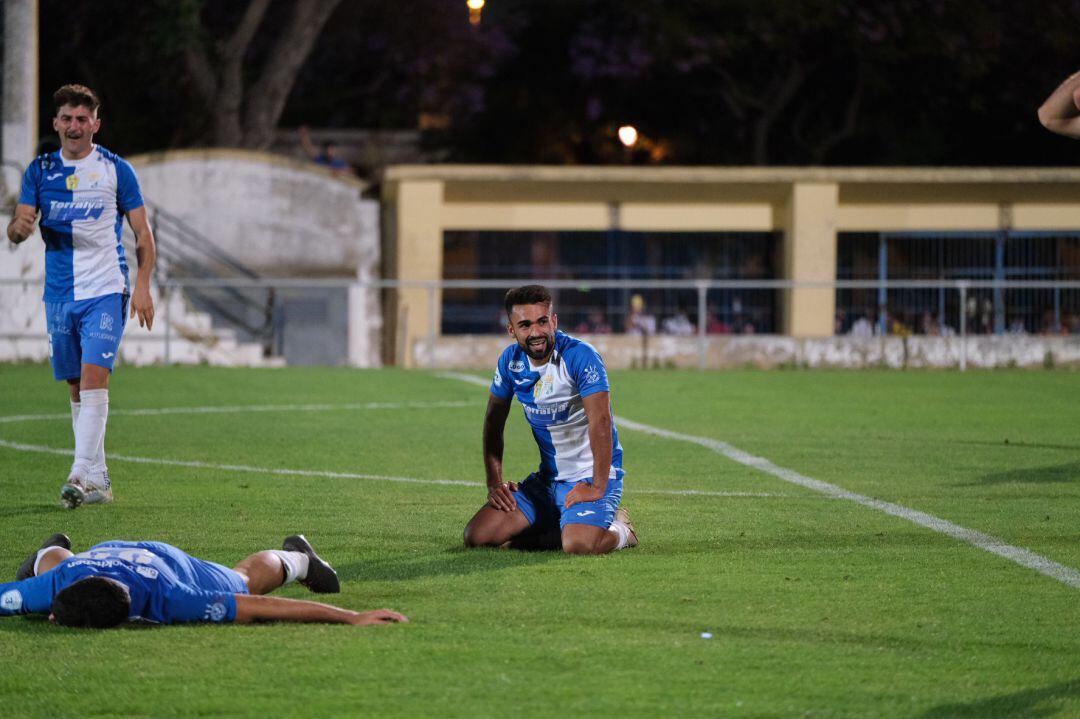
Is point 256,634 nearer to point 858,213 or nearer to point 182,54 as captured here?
point 858,213

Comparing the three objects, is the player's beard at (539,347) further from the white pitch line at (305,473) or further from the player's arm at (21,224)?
the player's arm at (21,224)

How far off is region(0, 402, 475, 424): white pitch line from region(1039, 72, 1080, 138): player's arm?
37.8 ft

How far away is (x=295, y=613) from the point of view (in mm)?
5328

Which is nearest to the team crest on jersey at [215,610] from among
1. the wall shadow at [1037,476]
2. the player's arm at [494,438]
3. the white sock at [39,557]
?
the white sock at [39,557]

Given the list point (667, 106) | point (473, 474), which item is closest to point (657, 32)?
point (667, 106)

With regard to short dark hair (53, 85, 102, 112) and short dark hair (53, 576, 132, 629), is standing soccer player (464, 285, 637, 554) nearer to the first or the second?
short dark hair (53, 576, 132, 629)

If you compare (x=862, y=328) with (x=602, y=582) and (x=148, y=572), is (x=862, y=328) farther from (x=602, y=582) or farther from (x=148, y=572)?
(x=148, y=572)

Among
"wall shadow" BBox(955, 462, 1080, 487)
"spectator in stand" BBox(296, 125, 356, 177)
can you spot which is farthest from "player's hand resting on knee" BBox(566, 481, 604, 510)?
"spectator in stand" BBox(296, 125, 356, 177)

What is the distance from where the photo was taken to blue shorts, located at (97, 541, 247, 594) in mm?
5402

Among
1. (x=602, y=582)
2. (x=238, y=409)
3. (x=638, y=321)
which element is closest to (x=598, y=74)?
(x=638, y=321)

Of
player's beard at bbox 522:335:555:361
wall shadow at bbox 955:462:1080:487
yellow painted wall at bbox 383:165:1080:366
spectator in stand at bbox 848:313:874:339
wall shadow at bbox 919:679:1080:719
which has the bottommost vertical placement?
wall shadow at bbox 919:679:1080:719

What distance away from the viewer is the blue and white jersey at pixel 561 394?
24.0 feet

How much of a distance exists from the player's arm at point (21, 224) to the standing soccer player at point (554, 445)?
108 inches

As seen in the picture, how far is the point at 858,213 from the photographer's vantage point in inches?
1307
